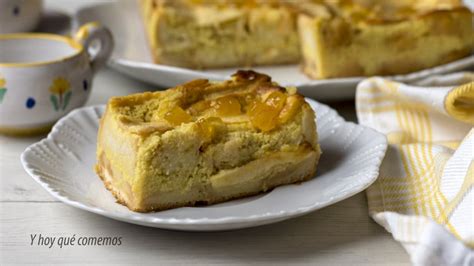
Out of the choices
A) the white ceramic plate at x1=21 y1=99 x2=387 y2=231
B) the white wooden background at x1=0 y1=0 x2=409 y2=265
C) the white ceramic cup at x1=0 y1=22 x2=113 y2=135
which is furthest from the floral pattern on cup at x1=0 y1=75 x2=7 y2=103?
the white wooden background at x1=0 y1=0 x2=409 y2=265

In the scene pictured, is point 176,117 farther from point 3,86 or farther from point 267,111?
point 3,86

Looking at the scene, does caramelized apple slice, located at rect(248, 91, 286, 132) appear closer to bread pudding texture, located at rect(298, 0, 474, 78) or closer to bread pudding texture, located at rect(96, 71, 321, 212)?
bread pudding texture, located at rect(96, 71, 321, 212)

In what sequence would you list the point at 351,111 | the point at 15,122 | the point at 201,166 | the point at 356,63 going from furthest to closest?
the point at 356,63
the point at 351,111
the point at 15,122
the point at 201,166

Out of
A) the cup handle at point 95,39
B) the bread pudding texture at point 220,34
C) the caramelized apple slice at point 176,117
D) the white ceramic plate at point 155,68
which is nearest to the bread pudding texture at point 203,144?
the caramelized apple slice at point 176,117

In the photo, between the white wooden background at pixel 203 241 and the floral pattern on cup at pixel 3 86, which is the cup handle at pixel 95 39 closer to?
the floral pattern on cup at pixel 3 86

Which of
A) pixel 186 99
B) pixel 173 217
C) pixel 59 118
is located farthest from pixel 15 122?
pixel 173 217

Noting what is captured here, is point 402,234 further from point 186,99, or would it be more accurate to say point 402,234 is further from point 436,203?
point 186,99
